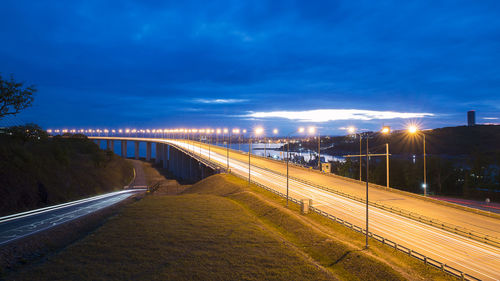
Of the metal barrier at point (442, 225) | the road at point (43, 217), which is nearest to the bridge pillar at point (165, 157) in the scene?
the road at point (43, 217)

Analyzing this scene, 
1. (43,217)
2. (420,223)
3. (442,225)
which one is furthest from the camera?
(43,217)

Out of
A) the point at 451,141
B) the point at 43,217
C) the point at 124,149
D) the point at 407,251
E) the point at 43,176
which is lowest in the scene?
the point at 43,217

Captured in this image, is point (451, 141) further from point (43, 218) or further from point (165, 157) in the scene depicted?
point (43, 218)

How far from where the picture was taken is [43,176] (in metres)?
50.0

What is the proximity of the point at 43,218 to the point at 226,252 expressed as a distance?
1131 inches

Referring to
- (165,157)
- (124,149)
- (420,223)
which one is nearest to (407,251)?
(420,223)

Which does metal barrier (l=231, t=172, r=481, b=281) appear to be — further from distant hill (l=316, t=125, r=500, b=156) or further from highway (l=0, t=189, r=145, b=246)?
distant hill (l=316, t=125, r=500, b=156)

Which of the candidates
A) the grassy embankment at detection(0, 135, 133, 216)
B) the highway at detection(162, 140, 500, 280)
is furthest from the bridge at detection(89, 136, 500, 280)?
the grassy embankment at detection(0, 135, 133, 216)

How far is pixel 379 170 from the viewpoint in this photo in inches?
3268

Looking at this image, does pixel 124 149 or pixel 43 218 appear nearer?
pixel 43 218

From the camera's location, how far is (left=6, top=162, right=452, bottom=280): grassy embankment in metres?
16.3

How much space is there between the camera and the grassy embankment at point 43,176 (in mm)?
41688

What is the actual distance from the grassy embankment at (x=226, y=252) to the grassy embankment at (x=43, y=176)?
23.3m

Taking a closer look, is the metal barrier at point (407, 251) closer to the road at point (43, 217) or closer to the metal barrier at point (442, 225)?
the metal barrier at point (442, 225)
